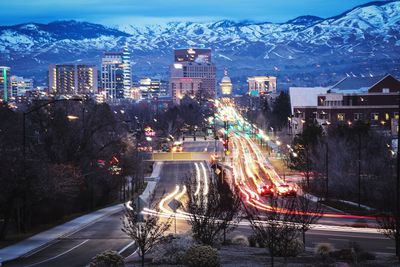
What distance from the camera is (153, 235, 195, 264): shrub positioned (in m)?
25.1

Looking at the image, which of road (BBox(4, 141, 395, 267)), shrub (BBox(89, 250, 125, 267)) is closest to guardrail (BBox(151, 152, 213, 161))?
road (BBox(4, 141, 395, 267))

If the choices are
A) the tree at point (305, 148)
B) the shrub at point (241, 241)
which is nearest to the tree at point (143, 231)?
the shrub at point (241, 241)

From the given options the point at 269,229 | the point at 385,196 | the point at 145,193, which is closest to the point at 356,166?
the point at 385,196

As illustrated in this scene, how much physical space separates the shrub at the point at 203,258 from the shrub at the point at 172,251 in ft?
5.49

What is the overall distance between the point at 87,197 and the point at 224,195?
79.7ft

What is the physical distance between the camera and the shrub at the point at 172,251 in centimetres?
2510

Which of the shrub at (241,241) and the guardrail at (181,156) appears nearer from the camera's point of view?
the shrub at (241,241)

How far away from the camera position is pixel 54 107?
57.9 meters

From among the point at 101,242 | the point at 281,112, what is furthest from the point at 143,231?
the point at 281,112

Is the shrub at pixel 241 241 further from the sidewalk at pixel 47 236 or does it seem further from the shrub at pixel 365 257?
the sidewalk at pixel 47 236

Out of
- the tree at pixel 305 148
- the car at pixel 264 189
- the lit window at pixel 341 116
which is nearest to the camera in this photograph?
the car at pixel 264 189

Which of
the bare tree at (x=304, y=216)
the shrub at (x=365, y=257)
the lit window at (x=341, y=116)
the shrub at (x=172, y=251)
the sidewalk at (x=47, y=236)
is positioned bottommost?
the sidewalk at (x=47, y=236)

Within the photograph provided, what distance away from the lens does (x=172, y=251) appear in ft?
83.8

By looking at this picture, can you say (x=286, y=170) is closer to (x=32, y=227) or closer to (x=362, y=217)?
(x=362, y=217)
